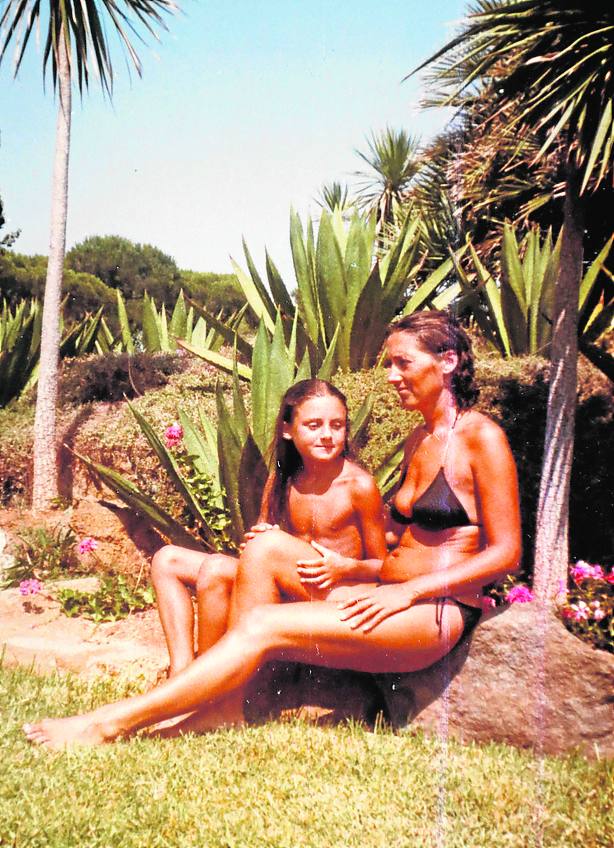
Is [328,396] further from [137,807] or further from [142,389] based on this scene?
[142,389]

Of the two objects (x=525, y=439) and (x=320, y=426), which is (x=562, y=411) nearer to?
(x=525, y=439)

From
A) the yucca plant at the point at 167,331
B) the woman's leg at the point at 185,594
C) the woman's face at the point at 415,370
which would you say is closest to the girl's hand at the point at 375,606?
the woman's leg at the point at 185,594

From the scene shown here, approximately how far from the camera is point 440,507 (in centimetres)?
300

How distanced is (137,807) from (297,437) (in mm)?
1450

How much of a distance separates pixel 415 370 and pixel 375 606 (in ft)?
2.82

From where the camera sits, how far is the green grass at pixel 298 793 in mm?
2387

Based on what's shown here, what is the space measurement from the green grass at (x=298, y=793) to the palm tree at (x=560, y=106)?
89 centimetres

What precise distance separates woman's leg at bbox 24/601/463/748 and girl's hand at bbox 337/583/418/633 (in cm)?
2

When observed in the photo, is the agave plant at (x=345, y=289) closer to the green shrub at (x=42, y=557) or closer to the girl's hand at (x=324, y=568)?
the green shrub at (x=42, y=557)

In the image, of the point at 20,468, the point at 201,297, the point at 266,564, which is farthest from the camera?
the point at 201,297

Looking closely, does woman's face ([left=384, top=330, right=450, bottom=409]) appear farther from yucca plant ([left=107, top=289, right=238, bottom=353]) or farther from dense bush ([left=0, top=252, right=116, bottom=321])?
dense bush ([left=0, top=252, right=116, bottom=321])

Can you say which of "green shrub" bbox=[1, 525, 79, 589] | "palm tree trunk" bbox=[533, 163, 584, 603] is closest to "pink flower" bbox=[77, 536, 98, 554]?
"green shrub" bbox=[1, 525, 79, 589]

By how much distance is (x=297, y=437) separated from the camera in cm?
336

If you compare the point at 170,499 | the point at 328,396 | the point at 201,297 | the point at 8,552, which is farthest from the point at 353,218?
the point at 201,297
